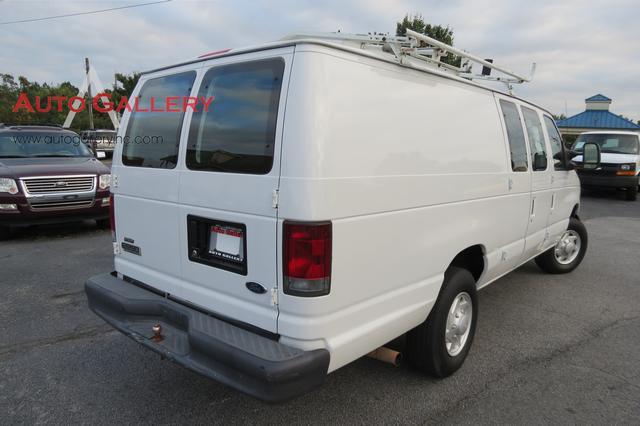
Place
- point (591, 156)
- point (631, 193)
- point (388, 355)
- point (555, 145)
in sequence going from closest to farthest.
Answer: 1. point (388, 355)
2. point (555, 145)
3. point (591, 156)
4. point (631, 193)

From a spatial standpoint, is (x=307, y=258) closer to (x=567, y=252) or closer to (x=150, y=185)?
(x=150, y=185)

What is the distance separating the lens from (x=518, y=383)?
309cm

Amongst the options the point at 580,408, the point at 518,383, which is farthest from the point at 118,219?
the point at 580,408

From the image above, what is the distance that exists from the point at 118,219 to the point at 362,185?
6.42 feet

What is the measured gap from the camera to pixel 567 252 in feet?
19.0

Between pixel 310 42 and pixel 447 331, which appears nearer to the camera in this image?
pixel 310 42

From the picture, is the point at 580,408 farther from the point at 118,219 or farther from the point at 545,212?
the point at 118,219

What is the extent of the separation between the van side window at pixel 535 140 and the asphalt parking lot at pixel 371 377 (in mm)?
1484

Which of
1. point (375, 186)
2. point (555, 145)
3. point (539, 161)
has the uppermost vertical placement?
point (555, 145)

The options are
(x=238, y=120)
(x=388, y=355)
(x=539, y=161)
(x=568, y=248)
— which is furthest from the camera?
(x=568, y=248)

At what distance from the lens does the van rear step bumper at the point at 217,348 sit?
80.4 inches

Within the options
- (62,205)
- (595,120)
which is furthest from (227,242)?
(595,120)

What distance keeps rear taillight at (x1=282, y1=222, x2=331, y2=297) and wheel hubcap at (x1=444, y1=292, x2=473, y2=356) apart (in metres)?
1.32

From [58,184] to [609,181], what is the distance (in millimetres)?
13968
